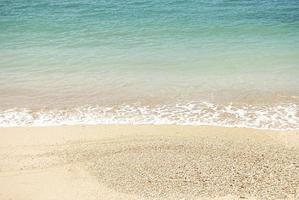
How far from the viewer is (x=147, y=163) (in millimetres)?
9781

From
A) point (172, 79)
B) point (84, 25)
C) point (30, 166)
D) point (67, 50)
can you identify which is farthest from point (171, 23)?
point (30, 166)

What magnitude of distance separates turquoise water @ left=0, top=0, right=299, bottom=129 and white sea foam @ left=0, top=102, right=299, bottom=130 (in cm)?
3

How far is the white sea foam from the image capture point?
1209cm

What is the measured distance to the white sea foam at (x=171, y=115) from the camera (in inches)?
476

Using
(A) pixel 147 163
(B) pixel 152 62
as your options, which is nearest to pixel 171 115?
(A) pixel 147 163

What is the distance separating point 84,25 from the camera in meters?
21.6

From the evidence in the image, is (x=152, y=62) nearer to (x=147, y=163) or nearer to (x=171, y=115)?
(x=171, y=115)

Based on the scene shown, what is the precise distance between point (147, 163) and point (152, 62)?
24.5ft

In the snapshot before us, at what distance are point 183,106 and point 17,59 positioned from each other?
23.8 ft

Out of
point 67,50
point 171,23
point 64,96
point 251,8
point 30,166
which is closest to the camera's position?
point 30,166

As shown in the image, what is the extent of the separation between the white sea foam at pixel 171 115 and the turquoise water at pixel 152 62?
27 millimetres

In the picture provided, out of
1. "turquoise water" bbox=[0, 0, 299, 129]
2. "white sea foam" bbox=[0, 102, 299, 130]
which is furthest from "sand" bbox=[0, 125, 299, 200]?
"turquoise water" bbox=[0, 0, 299, 129]

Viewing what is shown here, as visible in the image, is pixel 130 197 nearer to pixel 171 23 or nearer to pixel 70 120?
pixel 70 120

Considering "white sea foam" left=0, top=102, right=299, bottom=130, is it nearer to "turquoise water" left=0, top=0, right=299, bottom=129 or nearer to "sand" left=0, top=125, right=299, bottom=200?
"turquoise water" left=0, top=0, right=299, bottom=129
